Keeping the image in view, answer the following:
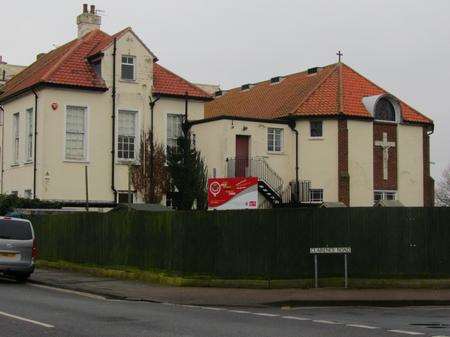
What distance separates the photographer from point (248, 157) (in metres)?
38.9

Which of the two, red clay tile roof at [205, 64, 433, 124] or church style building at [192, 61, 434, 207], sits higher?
red clay tile roof at [205, 64, 433, 124]

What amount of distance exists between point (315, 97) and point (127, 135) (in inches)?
420

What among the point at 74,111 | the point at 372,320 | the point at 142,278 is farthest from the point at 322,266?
the point at 74,111

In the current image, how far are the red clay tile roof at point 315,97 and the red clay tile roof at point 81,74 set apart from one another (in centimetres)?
542

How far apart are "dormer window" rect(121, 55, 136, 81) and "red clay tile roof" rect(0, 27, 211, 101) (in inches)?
45.0

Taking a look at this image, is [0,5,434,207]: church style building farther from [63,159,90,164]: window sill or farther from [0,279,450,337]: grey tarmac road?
[0,279,450,337]: grey tarmac road

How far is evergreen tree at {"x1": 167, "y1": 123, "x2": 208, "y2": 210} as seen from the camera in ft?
119

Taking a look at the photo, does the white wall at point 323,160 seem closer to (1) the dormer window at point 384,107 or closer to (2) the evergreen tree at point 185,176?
(1) the dormer window at point 384,107

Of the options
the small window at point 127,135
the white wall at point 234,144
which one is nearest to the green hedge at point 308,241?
the white wall at point 234,144

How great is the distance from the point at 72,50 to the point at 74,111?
13.0 feet

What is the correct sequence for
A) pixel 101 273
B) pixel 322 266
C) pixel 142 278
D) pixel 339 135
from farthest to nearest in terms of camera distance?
1. pixel 339 135
2. pixel 101 273
3. pixel 142 278
4. pixel 322 266

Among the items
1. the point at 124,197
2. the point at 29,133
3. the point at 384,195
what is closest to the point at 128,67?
the point at 29,133

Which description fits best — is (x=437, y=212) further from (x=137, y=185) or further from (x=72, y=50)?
(x=72, y=50)

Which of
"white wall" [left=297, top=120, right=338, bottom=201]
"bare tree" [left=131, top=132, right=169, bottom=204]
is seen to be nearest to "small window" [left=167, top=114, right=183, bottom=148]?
"bare tree" [left=131, top=132, right=169, bottom=204]
